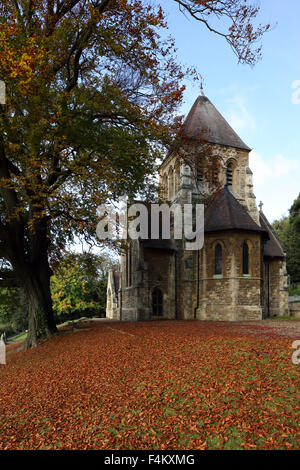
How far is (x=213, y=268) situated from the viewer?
20.6m

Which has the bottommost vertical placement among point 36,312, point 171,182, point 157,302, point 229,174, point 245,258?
point 157,302

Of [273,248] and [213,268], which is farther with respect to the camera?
[273,248]

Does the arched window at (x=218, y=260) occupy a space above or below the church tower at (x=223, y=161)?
below

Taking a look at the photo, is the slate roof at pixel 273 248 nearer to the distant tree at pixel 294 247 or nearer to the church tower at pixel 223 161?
the church tower at pixel 223 161

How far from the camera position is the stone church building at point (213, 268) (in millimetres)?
19906

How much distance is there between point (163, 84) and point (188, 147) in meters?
2.54

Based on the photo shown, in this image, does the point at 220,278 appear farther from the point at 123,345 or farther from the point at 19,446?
the point at 19,446

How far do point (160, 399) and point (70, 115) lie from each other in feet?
25.7

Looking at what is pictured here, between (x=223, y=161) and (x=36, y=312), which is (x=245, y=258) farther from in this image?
(x=36, y=312)

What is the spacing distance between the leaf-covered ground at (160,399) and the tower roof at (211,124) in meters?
20.8

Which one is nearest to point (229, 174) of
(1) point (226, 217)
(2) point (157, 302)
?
(1) point (226, 217)

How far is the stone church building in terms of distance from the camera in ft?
65.3

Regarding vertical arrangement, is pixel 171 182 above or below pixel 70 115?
above

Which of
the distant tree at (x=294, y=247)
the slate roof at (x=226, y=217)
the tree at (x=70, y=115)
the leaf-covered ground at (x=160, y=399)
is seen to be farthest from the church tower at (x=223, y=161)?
the leaf-covered ground at (x=160, y=399)
